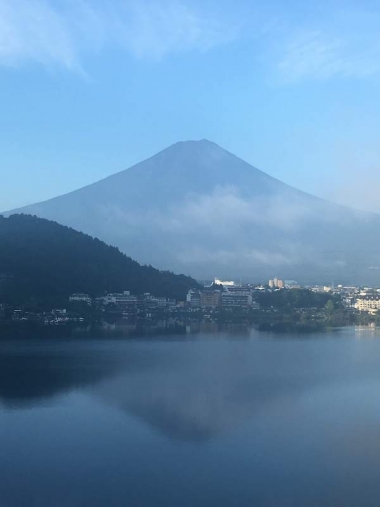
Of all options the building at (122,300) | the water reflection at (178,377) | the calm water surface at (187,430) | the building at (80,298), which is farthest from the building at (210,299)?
the calm water surface at (187,430)

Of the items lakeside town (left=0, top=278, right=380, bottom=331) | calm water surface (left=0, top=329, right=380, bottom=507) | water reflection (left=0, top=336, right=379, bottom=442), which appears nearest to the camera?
calm water surface (left=0, top=329, right=380, bottom=507)

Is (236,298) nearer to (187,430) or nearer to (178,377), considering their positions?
(178,377)

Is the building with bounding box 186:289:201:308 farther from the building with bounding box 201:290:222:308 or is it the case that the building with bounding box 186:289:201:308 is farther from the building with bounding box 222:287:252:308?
the building with bounding box 222:287:252:308

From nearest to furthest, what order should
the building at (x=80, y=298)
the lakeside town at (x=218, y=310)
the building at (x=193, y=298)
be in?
the lakeside town at (x=218, y=310)
the building at (x=80, y=298)
the building at (x=193, y=298)

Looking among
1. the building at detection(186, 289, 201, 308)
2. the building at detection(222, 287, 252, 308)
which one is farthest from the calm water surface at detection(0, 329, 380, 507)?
the building at detection(222, 287, 252, 308)

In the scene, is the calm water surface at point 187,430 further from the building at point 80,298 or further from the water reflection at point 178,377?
the building at point 80,298

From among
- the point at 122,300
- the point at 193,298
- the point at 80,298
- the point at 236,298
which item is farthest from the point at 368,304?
the point at 80,298

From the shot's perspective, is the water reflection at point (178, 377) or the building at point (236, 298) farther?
the building at point (236, 298)
